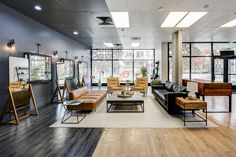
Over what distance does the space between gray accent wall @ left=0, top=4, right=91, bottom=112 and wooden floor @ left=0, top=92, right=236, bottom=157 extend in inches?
67.6

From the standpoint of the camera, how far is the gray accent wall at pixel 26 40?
511 cm

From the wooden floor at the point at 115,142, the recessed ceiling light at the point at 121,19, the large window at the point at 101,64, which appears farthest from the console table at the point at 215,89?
the large window at the point at 101,64

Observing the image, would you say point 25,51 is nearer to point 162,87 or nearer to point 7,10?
point 7,10

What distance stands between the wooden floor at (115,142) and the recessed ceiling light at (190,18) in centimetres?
318

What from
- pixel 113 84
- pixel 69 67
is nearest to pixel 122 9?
pixel 69 67

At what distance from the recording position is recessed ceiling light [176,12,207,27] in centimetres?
573

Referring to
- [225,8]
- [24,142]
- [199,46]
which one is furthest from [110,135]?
[199,46]

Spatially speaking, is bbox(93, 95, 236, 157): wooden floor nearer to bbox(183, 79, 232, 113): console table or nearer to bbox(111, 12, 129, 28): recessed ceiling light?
bbox(183, 79, 232, 113): console table

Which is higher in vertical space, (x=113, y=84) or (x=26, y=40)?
(x=26, y=40)

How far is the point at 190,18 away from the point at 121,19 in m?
2.22

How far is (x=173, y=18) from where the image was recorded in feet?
20.4

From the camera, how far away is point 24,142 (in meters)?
3.67

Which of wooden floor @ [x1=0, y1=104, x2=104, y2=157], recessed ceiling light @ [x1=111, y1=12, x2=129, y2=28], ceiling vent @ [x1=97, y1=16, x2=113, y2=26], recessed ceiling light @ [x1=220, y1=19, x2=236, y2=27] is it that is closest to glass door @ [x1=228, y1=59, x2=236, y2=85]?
recessed ceiling light @ [x1=220, y1=19, x2=236, y2=27]

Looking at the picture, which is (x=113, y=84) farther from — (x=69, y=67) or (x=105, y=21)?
(x=105, y=21)
